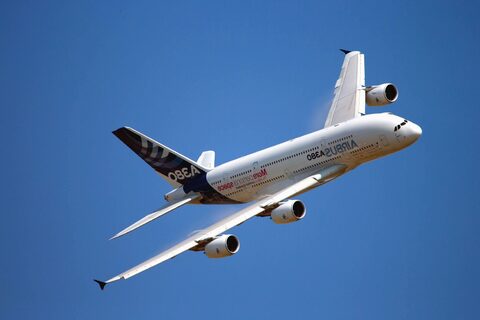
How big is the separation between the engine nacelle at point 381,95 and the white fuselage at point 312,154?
9585mm

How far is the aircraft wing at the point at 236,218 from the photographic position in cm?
9501

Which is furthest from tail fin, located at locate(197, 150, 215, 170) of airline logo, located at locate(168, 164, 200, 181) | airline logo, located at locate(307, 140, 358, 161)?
airline logo, located at locate(307, 140, 358, 161)

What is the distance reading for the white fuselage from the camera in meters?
104

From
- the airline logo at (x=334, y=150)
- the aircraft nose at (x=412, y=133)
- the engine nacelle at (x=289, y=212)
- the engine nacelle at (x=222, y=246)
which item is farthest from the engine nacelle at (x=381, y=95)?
the engine nacelle at (x=222, y=246)

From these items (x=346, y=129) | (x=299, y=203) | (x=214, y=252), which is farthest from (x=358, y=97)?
(x=214, y=252)

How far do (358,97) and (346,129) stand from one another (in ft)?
32.6

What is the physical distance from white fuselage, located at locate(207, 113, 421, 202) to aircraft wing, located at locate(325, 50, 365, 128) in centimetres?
694

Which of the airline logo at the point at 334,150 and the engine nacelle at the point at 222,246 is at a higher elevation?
the airline logo at the point at 334,150

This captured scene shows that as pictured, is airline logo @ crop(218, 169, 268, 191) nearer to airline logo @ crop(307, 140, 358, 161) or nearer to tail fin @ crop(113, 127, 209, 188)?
tail fin @ crop(113, 127, 209, 188)

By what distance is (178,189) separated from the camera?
115688 millimetres

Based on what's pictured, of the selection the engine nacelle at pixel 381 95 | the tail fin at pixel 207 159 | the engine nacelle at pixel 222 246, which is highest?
the tail fin at pixel 207 159

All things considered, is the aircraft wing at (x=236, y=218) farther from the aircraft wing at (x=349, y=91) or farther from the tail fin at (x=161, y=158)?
the tail fin at (x=161, y=158)

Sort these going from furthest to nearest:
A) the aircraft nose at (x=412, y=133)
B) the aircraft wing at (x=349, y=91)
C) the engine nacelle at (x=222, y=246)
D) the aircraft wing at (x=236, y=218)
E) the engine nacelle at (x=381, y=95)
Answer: the engine nacelle at (x=381, y=95) → the aircraft wing at (x=349, y=91) → the aircraft nose at (x=412, y=133) → the engine nacelle at (x=222, y=246) → the aircraft wing at (x=236, y=218)

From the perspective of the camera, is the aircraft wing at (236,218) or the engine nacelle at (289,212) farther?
the engine nacelle at (289,212)
